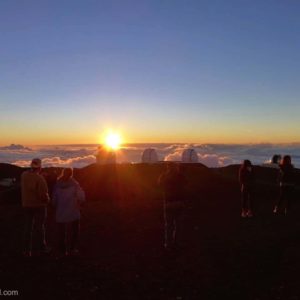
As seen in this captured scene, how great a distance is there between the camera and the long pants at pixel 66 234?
12219mm

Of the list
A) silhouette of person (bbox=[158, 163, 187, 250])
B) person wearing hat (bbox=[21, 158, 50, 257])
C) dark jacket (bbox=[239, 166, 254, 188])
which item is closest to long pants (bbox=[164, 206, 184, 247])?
silhouette of person (bbox=[158, 163, 187, 250])

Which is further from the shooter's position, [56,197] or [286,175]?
[286,175]

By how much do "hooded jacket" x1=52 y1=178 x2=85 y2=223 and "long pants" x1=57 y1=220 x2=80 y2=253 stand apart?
0.77 feet

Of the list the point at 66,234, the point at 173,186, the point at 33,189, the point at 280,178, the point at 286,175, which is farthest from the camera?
the point at 280,178

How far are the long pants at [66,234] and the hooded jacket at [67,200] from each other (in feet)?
0.77

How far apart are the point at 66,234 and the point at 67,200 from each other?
3.56ft

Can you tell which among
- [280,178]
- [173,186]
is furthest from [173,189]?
[280,178]

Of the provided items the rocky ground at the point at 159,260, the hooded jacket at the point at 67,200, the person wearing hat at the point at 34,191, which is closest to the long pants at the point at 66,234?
the hooded jacket at the point at 67,200

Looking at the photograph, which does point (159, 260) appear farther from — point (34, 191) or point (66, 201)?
point (34, 191)

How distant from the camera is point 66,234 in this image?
1265 cm

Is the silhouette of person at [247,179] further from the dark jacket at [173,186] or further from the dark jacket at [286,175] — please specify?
the dark jacket at [173,186]

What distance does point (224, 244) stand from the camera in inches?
545

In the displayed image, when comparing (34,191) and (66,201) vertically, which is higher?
(34,191)

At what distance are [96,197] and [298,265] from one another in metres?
19.7
